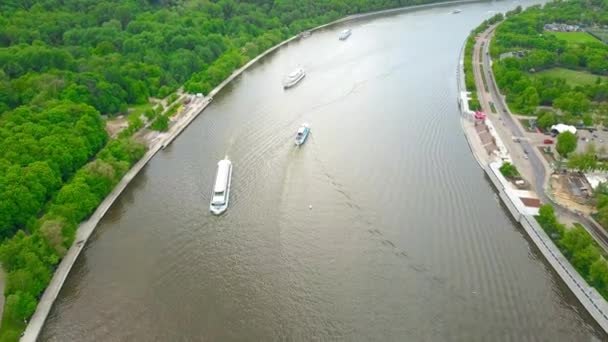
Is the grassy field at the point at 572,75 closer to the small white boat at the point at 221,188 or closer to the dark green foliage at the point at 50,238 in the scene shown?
the small white boat at the point at 221,188

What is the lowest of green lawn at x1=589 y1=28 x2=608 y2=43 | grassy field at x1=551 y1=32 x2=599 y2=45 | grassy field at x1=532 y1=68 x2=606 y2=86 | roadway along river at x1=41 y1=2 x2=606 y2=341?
green lawn at x1=589 y1=28 x2=608 y2=43

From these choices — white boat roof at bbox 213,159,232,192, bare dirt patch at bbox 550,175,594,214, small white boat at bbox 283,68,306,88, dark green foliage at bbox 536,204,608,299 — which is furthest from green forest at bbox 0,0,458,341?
bare dirt patch at bbox 550,175,594,214

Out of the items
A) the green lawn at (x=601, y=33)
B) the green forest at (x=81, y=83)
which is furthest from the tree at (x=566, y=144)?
the green lawn at (x=601, y=33)

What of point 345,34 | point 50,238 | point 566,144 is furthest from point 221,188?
point 345,34

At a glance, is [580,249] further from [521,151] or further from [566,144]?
[521,151]

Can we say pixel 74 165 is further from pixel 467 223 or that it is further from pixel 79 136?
pixel 467 223

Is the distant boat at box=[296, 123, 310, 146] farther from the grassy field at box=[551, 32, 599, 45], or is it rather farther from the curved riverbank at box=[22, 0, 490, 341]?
the grassy field at box=[551, 32, 599, 45]
